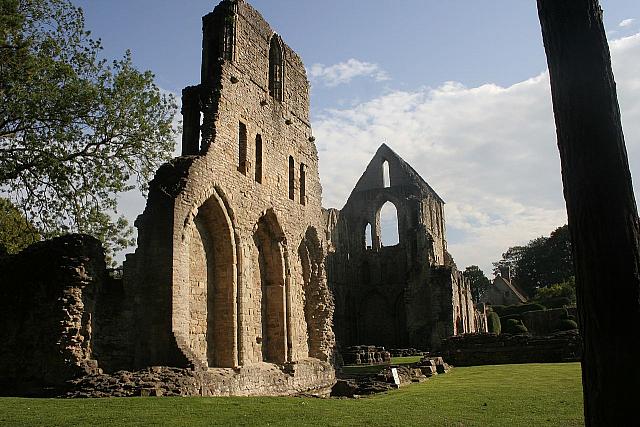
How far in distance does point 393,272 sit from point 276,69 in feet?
75.8

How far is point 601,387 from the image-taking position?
3969 millimetres

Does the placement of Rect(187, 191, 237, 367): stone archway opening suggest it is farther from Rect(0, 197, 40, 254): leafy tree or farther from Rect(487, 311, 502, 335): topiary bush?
Rect(487, 311, 502, 335): topiary bush

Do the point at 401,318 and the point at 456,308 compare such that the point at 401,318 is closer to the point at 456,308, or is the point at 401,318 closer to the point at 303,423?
the point at 456,308

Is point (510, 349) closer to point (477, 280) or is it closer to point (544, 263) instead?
point (544, 263)

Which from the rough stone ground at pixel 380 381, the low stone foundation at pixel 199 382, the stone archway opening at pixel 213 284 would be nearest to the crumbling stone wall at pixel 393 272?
the rough stone ground at pixel 380 381

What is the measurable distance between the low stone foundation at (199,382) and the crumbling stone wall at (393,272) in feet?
65.5

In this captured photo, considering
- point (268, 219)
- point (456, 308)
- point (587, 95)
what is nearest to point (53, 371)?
point (268, 219)

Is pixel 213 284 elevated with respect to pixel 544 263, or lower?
lower

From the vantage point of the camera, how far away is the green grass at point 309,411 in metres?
8.23

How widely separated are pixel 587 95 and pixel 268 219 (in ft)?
46.8

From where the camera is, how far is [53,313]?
11875 millimetres

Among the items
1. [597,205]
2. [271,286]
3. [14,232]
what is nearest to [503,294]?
[271,286]

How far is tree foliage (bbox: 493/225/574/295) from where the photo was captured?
237 feet

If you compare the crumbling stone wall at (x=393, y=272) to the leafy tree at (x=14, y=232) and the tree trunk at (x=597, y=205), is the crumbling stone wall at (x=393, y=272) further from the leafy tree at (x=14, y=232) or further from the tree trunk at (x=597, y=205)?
the tree trunk at (x=597, y=205)
